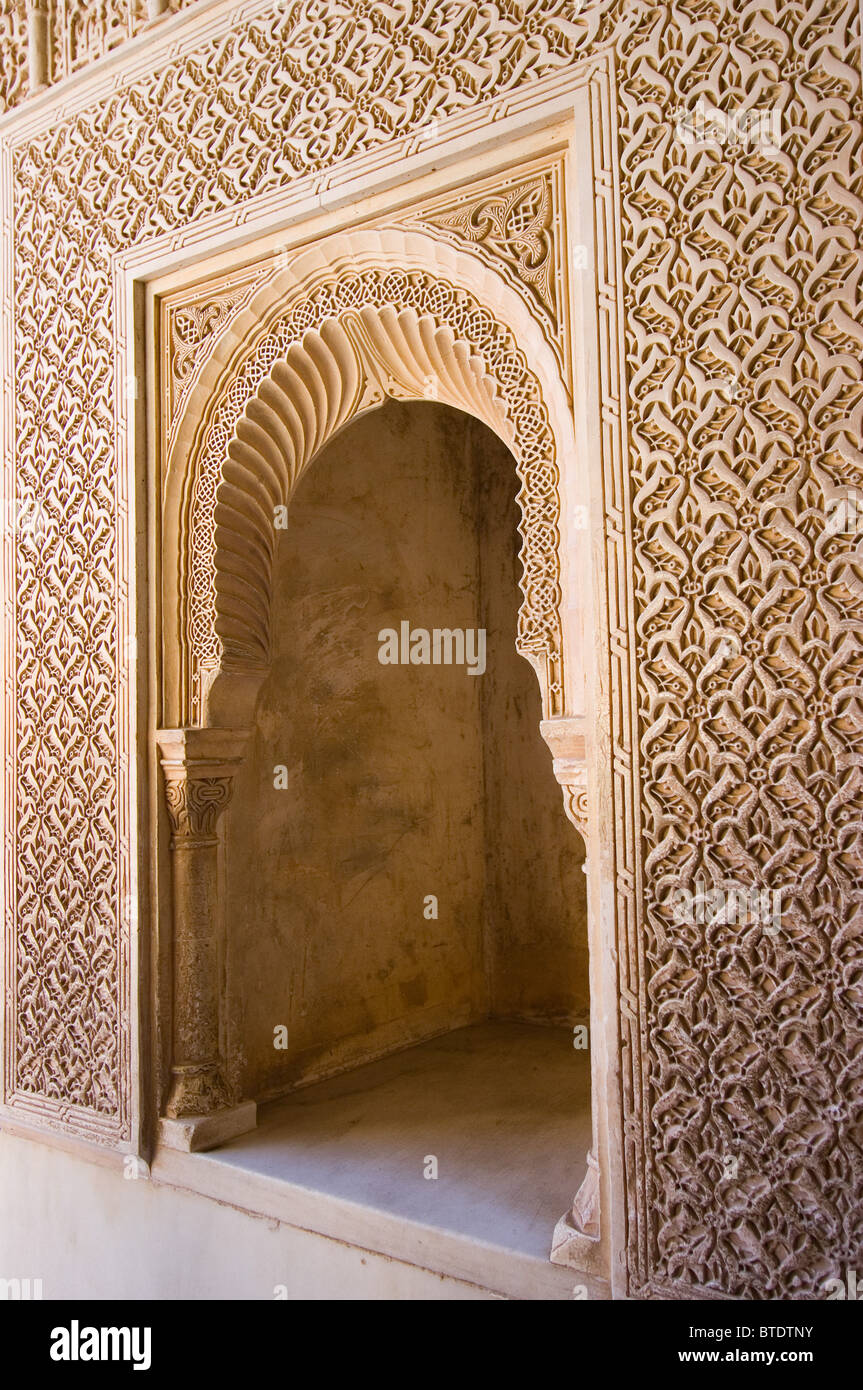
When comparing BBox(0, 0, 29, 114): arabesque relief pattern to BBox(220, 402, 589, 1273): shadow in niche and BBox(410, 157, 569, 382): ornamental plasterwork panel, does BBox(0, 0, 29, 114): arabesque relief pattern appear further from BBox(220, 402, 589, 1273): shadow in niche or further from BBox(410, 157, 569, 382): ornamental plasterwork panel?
BBox(410, 157, 569, 382): ornamental plasterwork panel

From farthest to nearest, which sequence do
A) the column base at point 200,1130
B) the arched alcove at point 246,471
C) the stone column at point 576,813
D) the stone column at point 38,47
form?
the stone column at point 38,47 < the column base at point 200,1130 < the arched alcove at point 246,471 < the stone column at point 576,813

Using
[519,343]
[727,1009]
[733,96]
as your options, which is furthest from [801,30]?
[727,1009]

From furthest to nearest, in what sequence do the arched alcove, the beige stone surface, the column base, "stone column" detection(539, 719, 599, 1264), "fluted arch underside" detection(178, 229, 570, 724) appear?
the beige stone surface → the column base → the arched alcove → "fluted arch underside" detection(178, 229, 570, 724) → "stone column" detection(539, 719, 599, 1264)

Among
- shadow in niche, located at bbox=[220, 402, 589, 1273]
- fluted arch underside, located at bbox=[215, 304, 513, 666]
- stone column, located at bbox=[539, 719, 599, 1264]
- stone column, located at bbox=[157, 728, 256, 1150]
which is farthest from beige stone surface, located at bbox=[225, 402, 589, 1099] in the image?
stone column, located at bbox=[539, 719, 599, 1264]

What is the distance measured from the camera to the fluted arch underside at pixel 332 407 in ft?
8.27

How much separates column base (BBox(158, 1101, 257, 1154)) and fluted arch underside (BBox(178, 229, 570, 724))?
1239mm


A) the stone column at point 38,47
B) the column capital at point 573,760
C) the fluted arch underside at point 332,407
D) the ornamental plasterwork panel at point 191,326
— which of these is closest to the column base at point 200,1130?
the fluted arch underside at point 332,407

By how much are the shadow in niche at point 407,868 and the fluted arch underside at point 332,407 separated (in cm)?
36

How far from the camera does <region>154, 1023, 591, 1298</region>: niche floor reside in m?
2.61

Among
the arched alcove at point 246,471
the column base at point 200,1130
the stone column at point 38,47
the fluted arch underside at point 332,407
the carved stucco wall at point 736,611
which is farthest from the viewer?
the stone column at point 38,47

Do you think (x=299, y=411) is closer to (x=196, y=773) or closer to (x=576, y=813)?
(x=196, y=773)

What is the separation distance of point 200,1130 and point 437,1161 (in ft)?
2.43

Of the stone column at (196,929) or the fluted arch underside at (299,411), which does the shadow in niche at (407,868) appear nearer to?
the stone column at (196,929)
